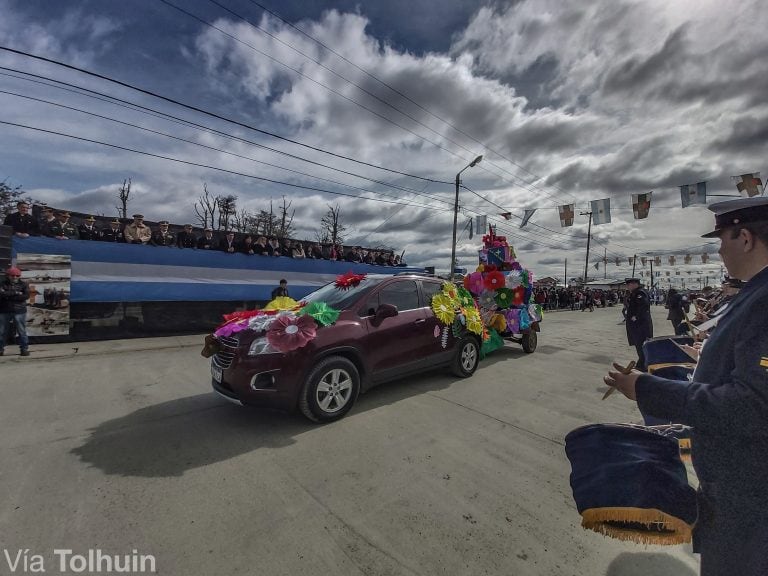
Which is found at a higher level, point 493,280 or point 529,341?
point 493,280

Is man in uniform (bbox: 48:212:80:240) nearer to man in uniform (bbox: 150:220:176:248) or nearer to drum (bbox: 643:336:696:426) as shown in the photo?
man in uniform (bbox: 150:220:176:248)

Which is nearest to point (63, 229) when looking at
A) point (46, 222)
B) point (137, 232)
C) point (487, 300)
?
point (46, 222)

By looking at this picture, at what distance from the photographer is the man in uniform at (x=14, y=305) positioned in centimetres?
707

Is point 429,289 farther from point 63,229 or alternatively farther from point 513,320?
point 63,229

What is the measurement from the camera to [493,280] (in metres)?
7.96

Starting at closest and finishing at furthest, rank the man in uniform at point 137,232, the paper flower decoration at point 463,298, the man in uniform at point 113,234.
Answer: the paper flower decoration at point 463,298 < the man in uniform at point 113,234 < the man in uniform at point 137,232

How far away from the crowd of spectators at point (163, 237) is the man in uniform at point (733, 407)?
11.2 metres

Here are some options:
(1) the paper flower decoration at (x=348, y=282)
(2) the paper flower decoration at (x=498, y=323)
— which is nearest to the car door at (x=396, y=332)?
(1) the paper flower decoration at (x=348, y=282)

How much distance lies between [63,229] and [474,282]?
32.2 feet

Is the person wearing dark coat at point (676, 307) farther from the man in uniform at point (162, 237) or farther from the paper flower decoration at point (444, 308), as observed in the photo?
the man in uniform at point (162, 237)

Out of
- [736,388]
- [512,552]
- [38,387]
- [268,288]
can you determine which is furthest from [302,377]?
[268,288]

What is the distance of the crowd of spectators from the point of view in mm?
8273

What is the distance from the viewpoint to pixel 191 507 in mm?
2500

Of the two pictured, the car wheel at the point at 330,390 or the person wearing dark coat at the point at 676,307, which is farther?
the person wearing dark coat at the point at 676,307
